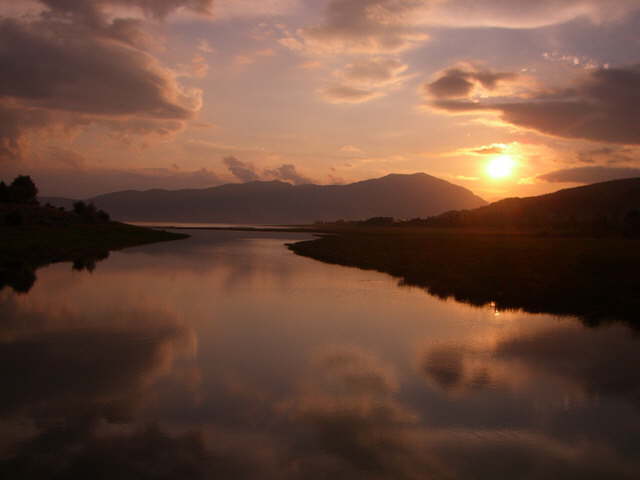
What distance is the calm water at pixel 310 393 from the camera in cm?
903

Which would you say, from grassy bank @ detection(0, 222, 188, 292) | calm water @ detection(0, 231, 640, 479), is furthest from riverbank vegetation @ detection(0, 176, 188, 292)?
calm water @ detection(0, 231, 640, 479)

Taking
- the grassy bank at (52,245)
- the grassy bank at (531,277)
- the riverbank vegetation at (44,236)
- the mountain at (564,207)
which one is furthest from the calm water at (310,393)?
the mountain at (564,207)

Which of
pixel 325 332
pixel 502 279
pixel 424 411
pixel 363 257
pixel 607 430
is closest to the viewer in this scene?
pixel 607 430

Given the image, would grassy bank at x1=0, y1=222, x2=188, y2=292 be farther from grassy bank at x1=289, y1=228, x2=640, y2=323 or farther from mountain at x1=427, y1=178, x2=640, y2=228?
mountain at x1=427, y1=178, x2=640, y2=228

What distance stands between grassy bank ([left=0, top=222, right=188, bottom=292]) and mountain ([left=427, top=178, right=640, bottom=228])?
10309 cm

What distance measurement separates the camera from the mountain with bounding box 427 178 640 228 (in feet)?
479

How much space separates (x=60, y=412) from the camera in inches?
427

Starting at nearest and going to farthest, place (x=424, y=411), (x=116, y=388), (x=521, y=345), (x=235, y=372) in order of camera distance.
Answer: (x=424, y=411)
(x=116, y=388)
(x=235, y=372)
(x=521, y=345)

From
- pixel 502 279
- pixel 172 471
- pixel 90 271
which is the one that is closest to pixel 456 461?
pixel 172 471

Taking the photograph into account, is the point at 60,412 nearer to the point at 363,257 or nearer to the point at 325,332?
the point at 325,332

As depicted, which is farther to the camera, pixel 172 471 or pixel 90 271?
pixel 90 271

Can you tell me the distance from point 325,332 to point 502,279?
19.2m

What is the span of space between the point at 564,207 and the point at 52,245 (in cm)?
16252

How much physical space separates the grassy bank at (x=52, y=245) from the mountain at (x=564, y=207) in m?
103
